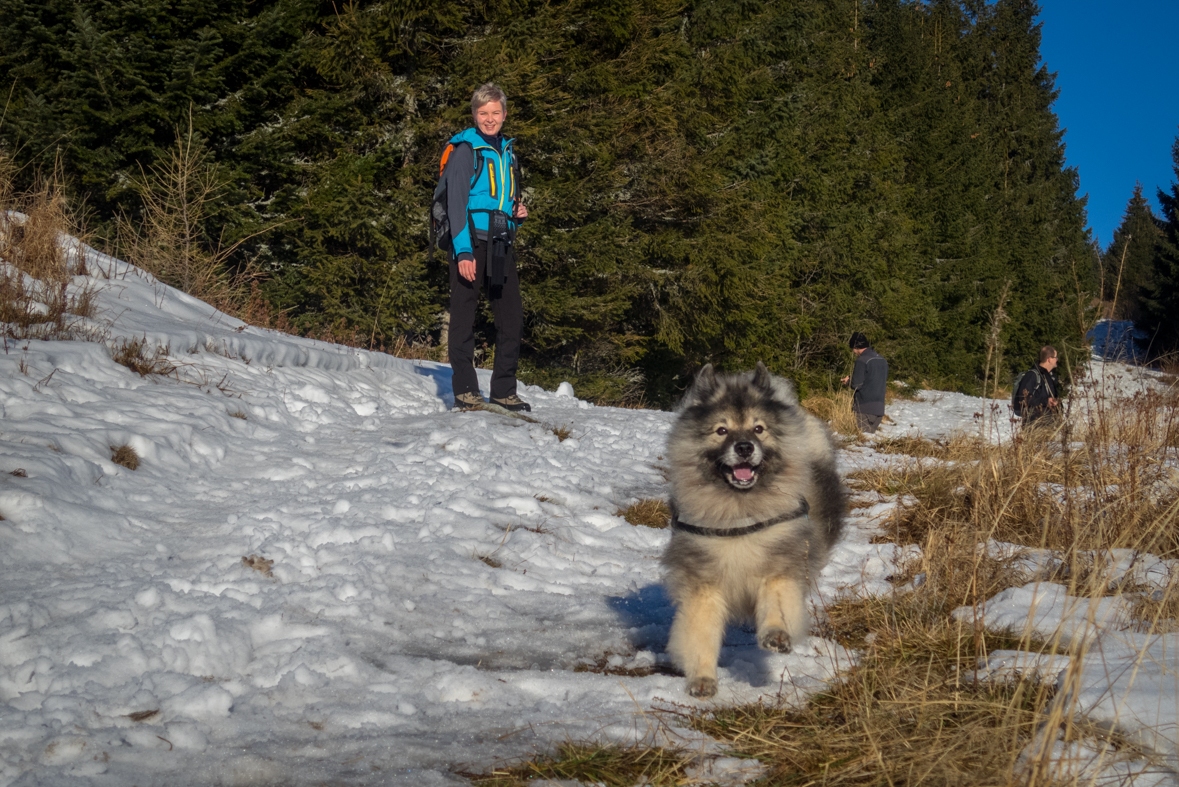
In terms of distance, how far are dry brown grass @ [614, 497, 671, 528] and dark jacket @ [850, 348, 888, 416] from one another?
346 inches

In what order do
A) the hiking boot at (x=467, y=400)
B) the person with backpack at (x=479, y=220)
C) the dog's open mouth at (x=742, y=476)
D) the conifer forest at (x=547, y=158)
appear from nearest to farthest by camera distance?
1. the dog's open mouth at (x=742, y=476)
2. the person with backpack at (x=479, y=220)
3. the hiking boot at (x=467, y=400)
4. the conifer forest at (x=547, y=158)

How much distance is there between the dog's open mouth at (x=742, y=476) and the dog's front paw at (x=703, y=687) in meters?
0.84

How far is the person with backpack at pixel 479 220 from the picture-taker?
7.28 meters

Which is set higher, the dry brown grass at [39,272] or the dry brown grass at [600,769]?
the dry brown grass at [39,272]

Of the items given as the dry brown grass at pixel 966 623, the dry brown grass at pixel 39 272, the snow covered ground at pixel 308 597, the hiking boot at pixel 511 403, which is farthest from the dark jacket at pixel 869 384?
the dry brown grass at pixel 39 272

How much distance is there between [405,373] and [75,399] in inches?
191

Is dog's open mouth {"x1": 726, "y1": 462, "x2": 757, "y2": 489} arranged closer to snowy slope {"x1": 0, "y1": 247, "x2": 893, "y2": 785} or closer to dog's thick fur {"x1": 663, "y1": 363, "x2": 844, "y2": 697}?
dog's thick fur {"x1": 663, "y1": 363, "x2": 844, "y2": 697}

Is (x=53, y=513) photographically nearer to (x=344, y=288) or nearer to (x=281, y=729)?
(x=281, y=729)

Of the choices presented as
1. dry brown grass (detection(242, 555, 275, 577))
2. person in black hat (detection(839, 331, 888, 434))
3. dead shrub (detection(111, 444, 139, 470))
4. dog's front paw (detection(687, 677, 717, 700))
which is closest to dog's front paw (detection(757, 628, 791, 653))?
dog's front paw (detection(687, 677, 717, 700))

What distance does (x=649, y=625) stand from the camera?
12.8ft

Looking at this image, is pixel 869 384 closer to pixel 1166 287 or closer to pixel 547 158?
pixel 547 158

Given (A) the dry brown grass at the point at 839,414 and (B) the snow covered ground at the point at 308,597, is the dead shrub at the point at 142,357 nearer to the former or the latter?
(B) the snow covered ground at the point at 308,597

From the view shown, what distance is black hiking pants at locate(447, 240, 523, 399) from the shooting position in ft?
24.8

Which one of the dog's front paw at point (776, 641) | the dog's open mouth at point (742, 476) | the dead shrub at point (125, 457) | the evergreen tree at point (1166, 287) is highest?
the evergreen tree at point (1166, 287)
